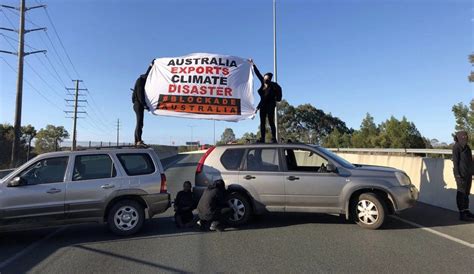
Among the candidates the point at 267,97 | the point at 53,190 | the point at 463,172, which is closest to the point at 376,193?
the point at 463,172

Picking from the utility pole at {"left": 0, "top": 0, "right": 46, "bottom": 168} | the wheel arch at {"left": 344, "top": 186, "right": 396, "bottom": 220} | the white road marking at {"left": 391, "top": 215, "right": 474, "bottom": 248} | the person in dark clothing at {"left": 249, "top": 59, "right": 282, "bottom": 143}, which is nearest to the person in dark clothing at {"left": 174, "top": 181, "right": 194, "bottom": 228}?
the person in dark clothing at {"left": 249, "top": 59, "right": 282, "bottom": 143}

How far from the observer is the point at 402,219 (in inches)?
367

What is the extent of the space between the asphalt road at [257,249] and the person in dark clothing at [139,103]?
233 cm

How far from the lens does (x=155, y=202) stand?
820 cm

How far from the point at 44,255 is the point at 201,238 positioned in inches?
103

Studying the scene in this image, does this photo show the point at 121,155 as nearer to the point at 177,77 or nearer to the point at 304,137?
the point at 177,77

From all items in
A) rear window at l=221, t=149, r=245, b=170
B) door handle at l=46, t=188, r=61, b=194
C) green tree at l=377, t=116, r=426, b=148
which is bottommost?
door handle at l=46, t=188, r=61, b=194

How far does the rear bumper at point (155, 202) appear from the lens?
8.17m

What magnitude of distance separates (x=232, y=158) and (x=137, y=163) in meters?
2.03

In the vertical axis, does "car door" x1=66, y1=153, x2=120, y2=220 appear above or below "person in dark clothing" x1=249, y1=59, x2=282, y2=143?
below

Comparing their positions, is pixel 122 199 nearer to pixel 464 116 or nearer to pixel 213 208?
pixel 213 208

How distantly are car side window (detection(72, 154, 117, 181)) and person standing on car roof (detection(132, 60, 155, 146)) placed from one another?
79.0 inches

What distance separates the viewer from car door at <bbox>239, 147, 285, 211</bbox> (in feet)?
28.4

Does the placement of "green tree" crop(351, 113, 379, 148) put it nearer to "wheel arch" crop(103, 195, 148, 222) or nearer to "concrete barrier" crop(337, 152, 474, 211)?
"concrete barrier" crop(337, 152, 474, 211)
